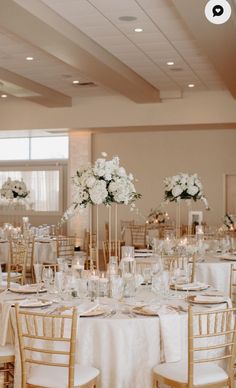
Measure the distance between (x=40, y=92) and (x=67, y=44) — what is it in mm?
4911

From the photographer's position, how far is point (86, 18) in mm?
9031

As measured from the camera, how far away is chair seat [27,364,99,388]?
4.45 metres

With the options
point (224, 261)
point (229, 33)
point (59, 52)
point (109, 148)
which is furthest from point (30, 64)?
point (109, 148)

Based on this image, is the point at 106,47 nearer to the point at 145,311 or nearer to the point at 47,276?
the point at 47,276

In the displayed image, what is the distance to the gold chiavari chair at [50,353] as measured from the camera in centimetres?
443

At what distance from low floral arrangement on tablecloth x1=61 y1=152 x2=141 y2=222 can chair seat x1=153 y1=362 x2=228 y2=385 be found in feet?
5.36

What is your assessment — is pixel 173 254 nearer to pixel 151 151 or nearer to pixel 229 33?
pixel 229 33

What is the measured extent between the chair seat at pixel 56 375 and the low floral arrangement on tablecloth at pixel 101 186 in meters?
1.52

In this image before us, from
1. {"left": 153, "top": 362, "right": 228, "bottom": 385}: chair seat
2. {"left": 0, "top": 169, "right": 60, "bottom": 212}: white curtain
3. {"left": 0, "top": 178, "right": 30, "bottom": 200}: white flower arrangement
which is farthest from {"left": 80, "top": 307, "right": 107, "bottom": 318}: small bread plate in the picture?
{"left": 0, "top": 169, "right": 60, "bottom": 212}: white curtain

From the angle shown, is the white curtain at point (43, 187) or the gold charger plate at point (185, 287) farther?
the white curtain at point (43, 187)

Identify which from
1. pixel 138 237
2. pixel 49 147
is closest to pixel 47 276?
pixel 138 237

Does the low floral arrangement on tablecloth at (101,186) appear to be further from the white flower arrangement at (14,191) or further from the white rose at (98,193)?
the white flower arrangement at (14,191)

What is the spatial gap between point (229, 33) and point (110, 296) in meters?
4.81

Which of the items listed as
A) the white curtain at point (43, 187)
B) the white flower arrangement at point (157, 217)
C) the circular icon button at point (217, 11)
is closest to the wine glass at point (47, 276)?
the circular icon button at point (217, 11)
